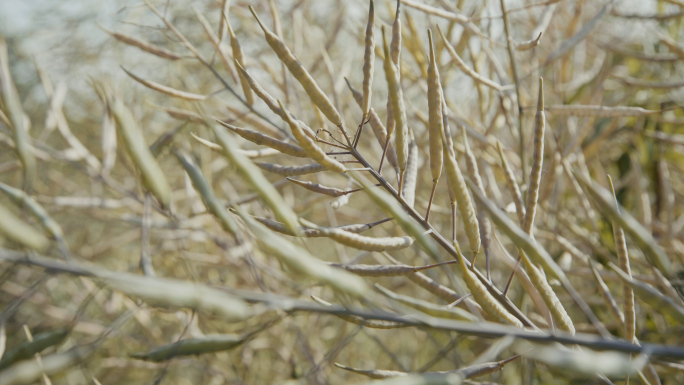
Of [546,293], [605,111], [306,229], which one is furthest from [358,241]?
[605,111]

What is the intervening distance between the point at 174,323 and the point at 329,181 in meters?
0.57

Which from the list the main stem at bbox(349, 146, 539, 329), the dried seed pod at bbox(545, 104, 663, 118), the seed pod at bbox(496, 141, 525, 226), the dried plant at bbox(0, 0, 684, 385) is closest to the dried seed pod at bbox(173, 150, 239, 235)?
the dried plant at bbox(0, 0, 684, 385)

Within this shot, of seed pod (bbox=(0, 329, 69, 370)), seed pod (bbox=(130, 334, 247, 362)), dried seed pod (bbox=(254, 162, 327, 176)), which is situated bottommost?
seed pod (bbox=(0, 329, 69, 370))

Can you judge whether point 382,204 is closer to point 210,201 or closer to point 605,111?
point 210,201

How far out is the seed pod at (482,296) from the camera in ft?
0.90

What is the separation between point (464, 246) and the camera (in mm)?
832

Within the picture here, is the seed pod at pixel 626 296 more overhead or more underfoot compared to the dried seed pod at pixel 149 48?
more underfoot

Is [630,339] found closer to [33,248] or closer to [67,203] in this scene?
[33,248]

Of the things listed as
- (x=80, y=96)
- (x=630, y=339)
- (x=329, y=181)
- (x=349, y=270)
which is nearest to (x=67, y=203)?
(x=329, y=181)

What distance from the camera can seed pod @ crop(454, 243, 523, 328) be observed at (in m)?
0.27

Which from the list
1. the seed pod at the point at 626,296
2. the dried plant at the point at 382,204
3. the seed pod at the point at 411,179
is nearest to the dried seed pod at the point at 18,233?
the dried plant at the point at 382,204

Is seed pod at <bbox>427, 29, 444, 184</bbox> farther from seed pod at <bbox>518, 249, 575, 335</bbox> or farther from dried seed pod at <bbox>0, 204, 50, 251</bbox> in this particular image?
dried seed pod at <bbox>0, 204, 50, 251</bbox>

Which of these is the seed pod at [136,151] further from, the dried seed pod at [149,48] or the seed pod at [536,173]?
the dried seed pod at [149,48]

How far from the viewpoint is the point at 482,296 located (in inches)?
11.2
